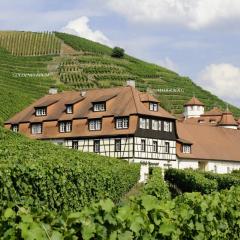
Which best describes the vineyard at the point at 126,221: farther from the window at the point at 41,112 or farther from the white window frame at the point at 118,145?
the window at the point at 41,112

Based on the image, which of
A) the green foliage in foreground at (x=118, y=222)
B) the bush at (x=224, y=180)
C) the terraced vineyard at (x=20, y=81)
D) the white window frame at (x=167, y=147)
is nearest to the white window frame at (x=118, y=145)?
the white window frame at (x=167, y=147)

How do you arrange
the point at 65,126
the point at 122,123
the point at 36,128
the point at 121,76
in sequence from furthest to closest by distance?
the point at 121,76, the point at 36,128, the point at 65,126, the point at 122,123

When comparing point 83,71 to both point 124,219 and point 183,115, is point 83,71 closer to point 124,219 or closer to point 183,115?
point 183,115

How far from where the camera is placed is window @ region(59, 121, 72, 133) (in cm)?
6669

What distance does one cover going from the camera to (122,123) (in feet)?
204

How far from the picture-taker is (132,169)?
46.7 meters

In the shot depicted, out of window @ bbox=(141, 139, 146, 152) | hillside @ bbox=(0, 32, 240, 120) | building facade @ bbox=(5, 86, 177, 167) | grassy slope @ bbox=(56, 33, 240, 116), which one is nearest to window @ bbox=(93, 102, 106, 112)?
building facade @ bbox=(5, 86, 177, 167)

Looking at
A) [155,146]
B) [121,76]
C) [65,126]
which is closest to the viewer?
[155,146]

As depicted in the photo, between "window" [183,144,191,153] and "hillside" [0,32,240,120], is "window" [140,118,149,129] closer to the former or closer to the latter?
"window" [183,144,191,153]

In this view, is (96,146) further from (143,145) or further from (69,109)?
(69,109)

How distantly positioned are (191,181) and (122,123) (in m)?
15.5

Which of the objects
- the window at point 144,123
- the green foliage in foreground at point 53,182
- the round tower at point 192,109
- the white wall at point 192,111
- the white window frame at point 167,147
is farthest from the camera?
the white wall at point 192,111

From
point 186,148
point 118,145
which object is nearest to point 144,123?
point 118,145

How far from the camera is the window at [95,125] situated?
211ft
